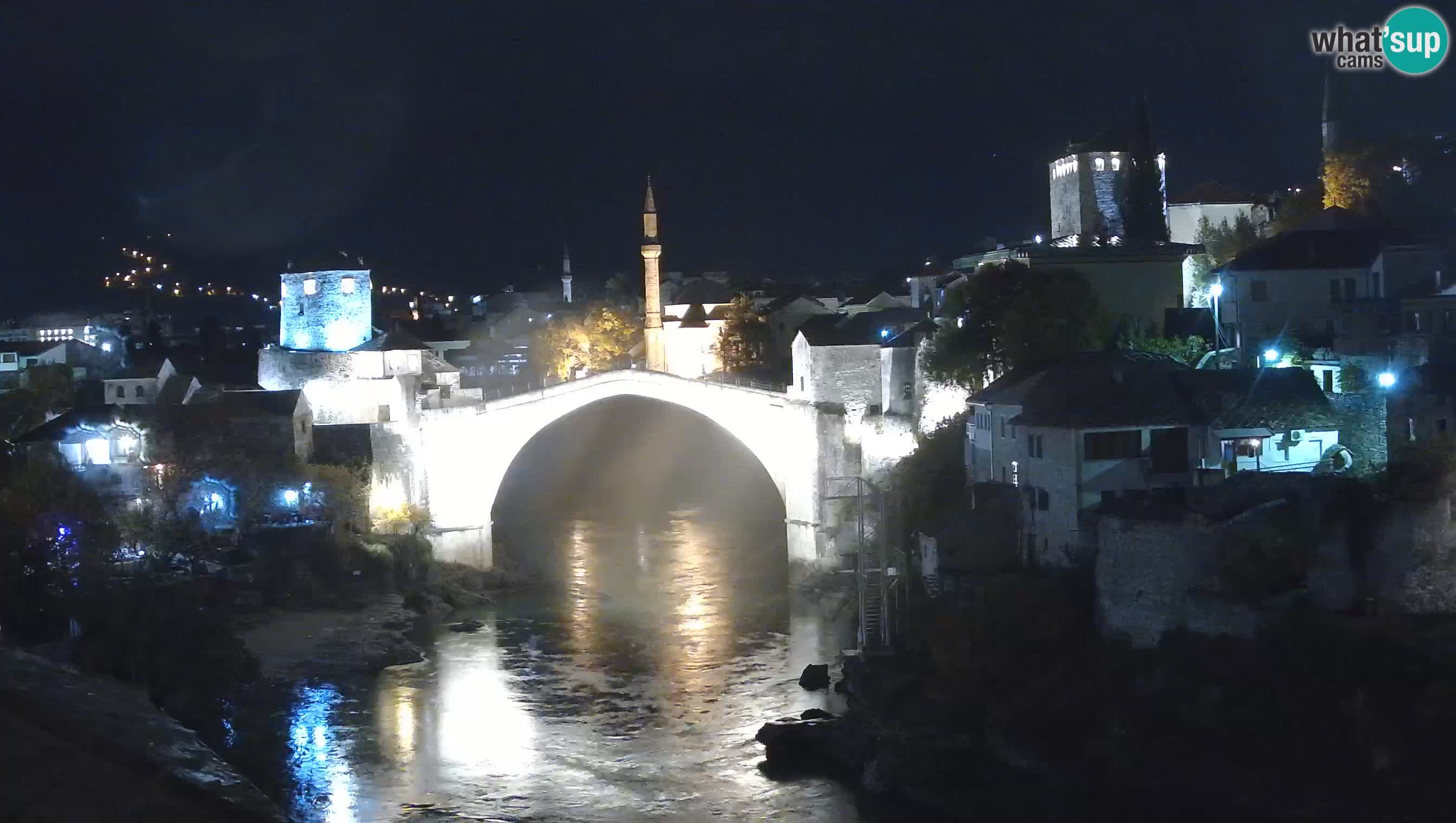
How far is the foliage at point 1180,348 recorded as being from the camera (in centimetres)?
2248

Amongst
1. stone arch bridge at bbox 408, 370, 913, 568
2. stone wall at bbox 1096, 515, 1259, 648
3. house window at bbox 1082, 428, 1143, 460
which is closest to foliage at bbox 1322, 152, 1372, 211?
stone arch bridge at bbox 408, 370, 913, 568

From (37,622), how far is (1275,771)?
14524 millimetres

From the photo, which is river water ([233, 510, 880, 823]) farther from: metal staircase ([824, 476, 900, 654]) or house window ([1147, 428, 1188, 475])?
house window ([1147, 428, 1188, 475])

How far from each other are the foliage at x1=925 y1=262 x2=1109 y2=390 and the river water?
4.01m

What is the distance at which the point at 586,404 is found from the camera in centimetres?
2977

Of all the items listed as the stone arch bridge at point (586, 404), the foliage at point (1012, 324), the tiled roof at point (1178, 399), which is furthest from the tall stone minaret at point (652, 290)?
the tiled roof at point (1178, 399)

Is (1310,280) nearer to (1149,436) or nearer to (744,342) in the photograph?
(1149,436)

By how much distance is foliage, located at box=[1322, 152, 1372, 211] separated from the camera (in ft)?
88.4

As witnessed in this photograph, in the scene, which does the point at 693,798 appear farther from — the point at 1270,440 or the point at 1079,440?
the point at 1270,440

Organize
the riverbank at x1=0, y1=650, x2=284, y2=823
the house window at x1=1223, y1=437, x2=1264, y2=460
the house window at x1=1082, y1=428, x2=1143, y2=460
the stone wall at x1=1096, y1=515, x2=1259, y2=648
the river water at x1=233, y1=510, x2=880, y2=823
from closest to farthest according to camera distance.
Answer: the riverbank at x1=0, y1=650, x2=284, y2=823, the stone wall at x1=1096, y1=515, x2=1259, y2=648, the river water at x1=233, y1=510, x2=880, y2=823, the house window at x1=1082, y1=428, x2=1143, y2=460, the house window at x1=1223, y1=437, x2=1264, y2=460

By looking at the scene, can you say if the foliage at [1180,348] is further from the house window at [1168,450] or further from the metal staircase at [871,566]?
the house window at [1168,450]

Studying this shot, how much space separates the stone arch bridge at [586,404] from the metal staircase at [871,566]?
369 millimetres

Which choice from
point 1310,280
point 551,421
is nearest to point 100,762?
point 551,421

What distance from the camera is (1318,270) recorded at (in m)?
21.6
